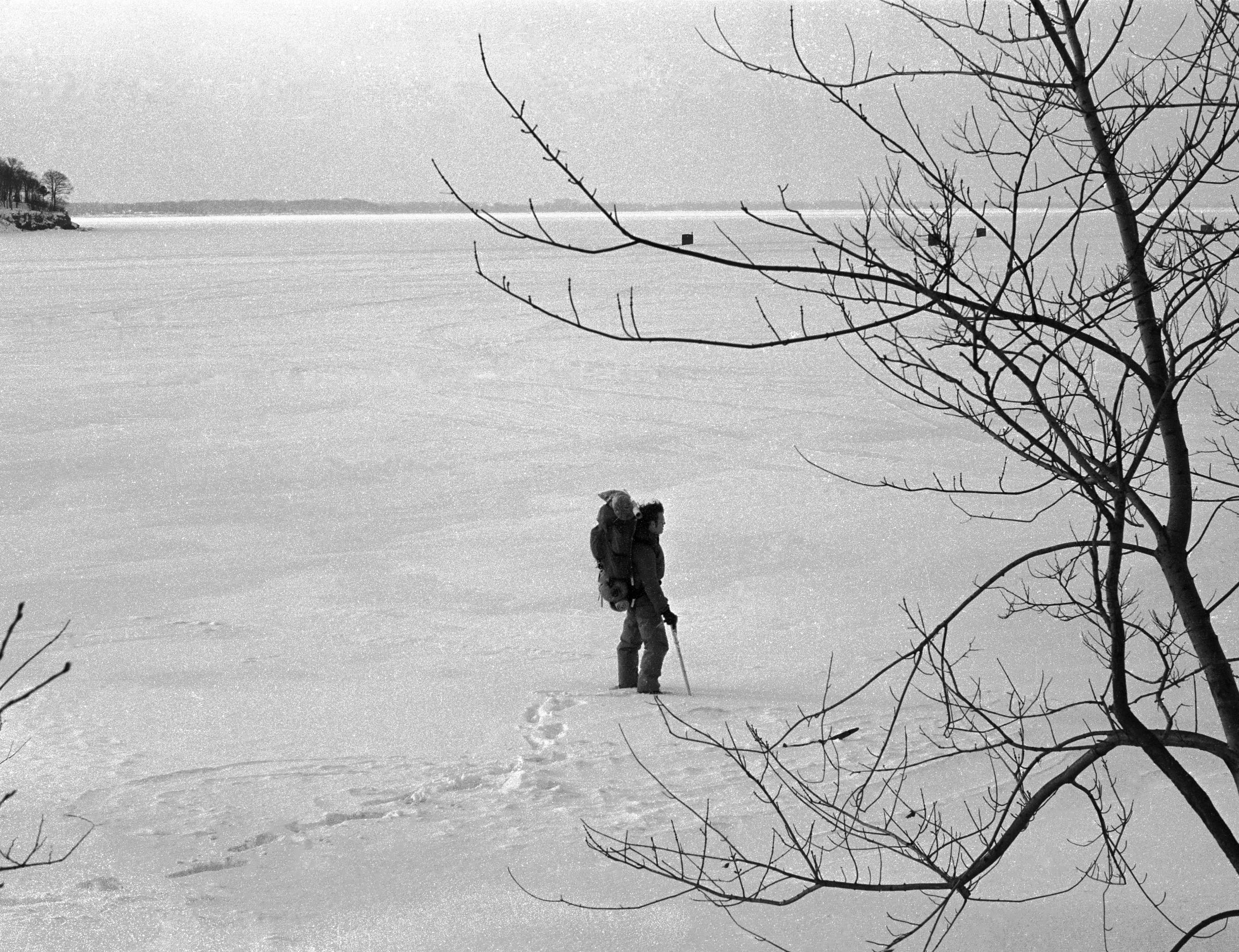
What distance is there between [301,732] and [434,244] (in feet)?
257

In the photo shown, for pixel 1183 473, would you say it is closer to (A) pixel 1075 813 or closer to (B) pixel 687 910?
(B) pixel 687 910

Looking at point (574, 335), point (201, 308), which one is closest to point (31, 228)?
point (201, 308)

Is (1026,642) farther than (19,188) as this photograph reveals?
No

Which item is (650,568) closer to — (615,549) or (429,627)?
(615,549)

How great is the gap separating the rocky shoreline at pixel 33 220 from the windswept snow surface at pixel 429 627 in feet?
343

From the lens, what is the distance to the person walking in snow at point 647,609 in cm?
770

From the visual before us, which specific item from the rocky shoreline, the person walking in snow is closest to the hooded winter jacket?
the person walking in snow

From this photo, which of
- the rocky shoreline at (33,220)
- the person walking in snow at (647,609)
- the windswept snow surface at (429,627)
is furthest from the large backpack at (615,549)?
the rocky shoreline at (33,220)

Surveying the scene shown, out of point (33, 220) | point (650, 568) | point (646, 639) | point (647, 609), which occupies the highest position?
point (33, 220)

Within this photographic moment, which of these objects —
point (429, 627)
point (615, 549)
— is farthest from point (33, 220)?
point (615, 549)

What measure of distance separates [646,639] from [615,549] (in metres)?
0.63

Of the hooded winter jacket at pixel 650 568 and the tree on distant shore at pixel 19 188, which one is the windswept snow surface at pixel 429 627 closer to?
the hooded winter jacket at pixel 650 568

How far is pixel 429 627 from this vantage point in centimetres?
963

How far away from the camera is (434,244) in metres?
82.9
